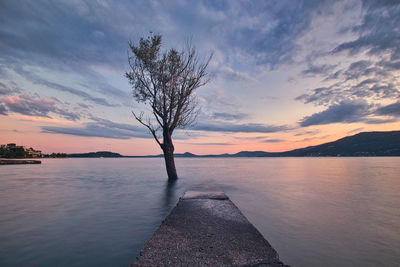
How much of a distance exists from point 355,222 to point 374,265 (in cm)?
403

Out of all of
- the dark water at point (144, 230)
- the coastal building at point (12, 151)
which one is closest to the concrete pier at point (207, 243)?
the dark water at point (144, 230)

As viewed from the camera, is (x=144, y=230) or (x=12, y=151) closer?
(x=144, y=230)

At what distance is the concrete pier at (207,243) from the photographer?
373 cm

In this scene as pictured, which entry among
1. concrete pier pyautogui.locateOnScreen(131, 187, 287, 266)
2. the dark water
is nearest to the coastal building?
the dark water

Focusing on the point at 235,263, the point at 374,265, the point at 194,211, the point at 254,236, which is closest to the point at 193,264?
the point at 235,263

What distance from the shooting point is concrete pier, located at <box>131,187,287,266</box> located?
12.2 feet

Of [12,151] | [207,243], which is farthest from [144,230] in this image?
[12,151]

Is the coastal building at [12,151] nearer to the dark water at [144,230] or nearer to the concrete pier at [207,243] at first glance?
the dark water at [144,230]

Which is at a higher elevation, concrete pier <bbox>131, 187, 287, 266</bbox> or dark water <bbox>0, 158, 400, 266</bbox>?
concrete pier <bbox>131, 187, 287, 266</bbox>

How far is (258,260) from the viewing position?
379 centimetres

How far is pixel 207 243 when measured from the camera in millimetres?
4473

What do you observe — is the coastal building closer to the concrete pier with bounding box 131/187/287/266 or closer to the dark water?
the dark water

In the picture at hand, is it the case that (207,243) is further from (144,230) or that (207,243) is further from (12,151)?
(12,151)

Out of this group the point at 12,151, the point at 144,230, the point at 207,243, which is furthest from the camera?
the point at 12,151
